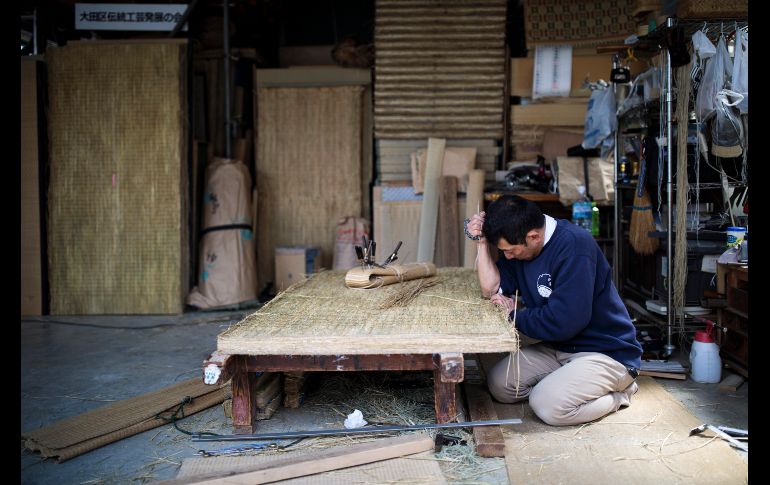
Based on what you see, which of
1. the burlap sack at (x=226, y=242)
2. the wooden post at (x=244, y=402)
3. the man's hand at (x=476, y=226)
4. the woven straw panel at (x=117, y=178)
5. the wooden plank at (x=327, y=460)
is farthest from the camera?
the burlap sack at (x=226, y=242)

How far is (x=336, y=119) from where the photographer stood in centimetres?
754

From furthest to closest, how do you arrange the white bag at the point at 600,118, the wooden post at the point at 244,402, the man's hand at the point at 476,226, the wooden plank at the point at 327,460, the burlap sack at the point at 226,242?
the burlap sack at the point at 226,242 < the white bag at the point at 600,118 < the man's hand at the point at 476,226 < the wooden post at the point at 244,402 < the wooden plank at the point at 327,460

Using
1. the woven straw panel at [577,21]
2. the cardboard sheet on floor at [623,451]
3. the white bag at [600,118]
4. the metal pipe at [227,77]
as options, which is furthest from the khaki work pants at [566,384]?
the metal pipe at [227,77]

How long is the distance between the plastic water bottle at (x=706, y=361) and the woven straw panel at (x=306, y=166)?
4.19 metres

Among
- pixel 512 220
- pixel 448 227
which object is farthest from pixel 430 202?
pixel 512 220

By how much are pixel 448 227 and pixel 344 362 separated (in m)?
3.86

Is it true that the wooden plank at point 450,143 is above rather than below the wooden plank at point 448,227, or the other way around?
above

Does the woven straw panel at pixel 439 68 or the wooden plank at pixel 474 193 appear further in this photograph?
the woven straw panel at pixel 439 68

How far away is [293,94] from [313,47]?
101 centimetres

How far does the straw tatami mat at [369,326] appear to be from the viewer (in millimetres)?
2898

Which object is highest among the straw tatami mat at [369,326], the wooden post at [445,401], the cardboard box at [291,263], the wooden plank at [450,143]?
the wooden plank at [450,143]

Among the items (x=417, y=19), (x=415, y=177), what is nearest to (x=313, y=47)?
(x=417, y=19)

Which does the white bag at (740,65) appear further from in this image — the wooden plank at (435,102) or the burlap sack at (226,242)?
the burlap sack at (226,242)
